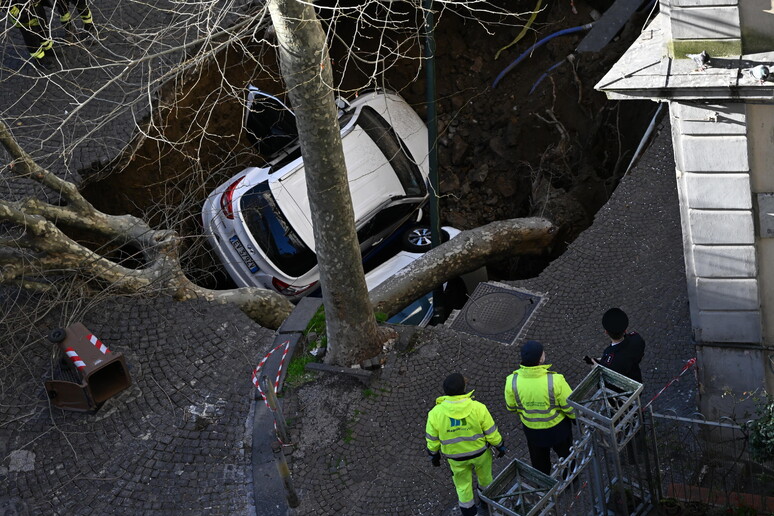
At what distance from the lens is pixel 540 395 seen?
23.2 feet

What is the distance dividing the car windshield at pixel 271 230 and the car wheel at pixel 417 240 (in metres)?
1.56

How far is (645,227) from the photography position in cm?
1077

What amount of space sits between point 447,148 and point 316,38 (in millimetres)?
7105

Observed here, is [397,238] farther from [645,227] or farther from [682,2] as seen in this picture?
[682,2]

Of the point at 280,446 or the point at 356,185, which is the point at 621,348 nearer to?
the point at 280,446

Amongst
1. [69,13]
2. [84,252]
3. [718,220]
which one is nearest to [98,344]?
[84,252]

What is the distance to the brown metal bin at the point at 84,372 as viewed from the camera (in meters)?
9.12

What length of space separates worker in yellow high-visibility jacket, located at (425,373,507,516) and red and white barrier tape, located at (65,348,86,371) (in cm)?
396

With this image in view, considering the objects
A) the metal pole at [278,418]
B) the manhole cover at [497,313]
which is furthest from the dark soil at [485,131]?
the metal pole at [278,418]

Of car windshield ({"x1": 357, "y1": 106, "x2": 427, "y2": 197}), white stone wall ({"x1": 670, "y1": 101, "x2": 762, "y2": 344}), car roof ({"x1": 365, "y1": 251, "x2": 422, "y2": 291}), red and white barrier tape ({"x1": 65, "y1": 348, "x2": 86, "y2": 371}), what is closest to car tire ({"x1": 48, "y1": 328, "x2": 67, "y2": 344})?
red and white barrier tape ({"x1": 65, "y1": 348, "x2": 86, "y2": 371})

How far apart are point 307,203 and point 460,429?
589 cm

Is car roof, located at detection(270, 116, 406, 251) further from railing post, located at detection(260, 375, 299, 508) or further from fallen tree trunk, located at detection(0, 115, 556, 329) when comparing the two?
railing post, located at detection(260, 375, 299, 508)

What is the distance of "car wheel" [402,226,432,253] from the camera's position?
12727mm

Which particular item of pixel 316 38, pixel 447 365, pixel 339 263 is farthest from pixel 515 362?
pixel 316 38
